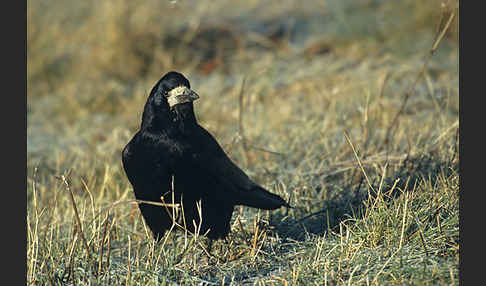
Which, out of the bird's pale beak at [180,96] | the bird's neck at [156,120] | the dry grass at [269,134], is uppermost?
the bird's pale beak at [180,96]

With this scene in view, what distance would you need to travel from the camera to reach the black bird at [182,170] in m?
3.06

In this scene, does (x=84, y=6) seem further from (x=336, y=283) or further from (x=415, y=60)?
(x=336, y=283)

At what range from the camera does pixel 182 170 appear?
3.07 m

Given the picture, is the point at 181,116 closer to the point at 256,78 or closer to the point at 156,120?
the point at 156,120

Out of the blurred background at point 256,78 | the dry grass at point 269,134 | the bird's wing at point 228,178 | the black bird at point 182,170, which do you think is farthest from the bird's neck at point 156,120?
the blurred background at point 256,78

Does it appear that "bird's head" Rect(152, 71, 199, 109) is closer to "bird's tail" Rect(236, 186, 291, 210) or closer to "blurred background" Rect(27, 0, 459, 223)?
"bird's tail" Rect(236, 186, 291, 210)

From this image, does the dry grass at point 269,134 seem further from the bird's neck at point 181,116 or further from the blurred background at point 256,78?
the bird's neck at point 181,116

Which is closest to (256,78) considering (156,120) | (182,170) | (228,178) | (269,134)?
(269,134)

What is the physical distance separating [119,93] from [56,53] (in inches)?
55.4

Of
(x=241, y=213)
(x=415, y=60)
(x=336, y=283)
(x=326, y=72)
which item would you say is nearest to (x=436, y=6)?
(x=415, y=60)

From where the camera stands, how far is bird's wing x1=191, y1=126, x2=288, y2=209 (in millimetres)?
3191

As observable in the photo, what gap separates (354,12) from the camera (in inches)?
311

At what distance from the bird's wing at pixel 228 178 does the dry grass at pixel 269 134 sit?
129 mm

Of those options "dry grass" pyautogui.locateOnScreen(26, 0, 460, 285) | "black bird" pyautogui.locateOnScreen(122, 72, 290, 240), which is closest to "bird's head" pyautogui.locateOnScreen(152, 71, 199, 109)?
"black bird" pyautogui.locateOnScreen(122, 72, 290, 240)
